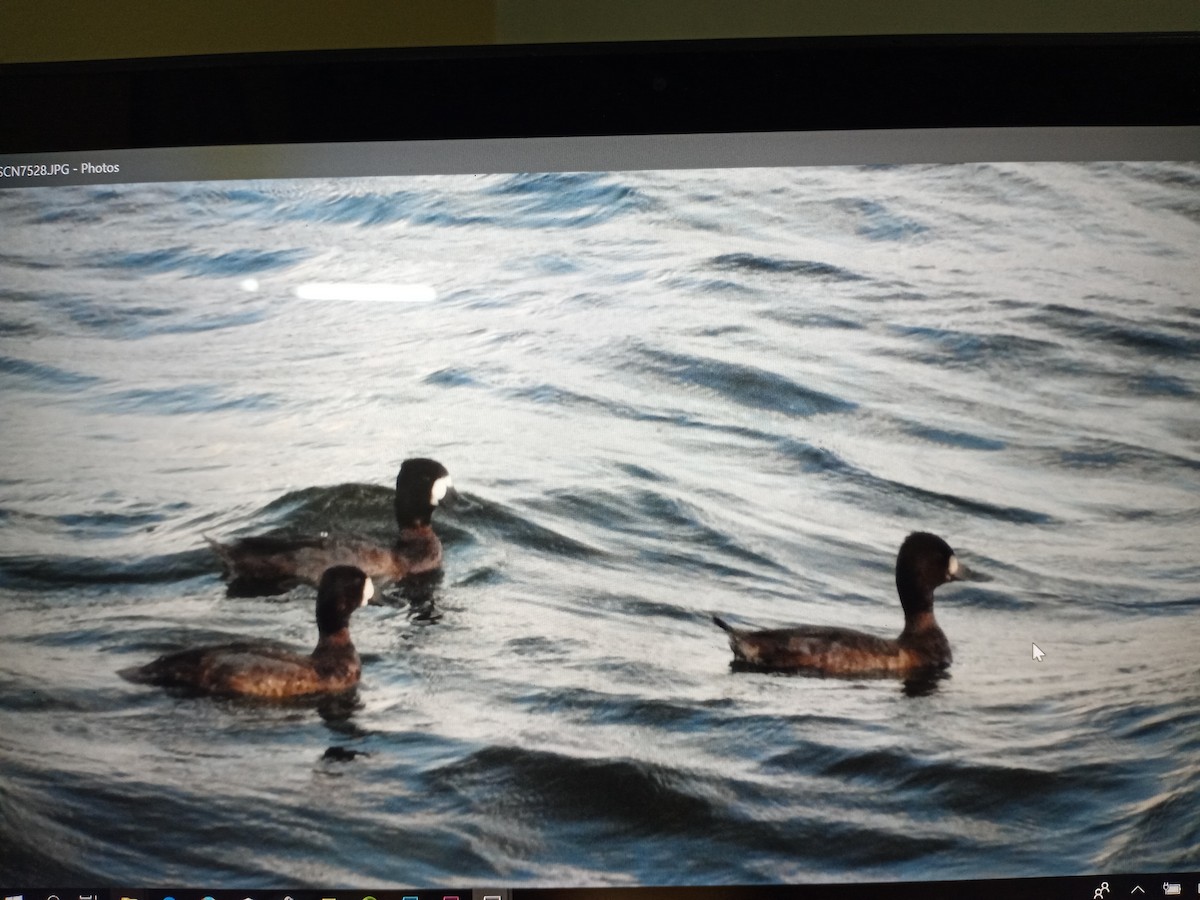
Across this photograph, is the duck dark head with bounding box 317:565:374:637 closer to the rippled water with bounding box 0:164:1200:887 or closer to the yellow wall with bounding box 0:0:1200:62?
the rippled water with bounding box 0:164:1200:887

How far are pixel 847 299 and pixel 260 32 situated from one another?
835 mm

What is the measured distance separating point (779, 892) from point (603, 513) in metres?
0.34

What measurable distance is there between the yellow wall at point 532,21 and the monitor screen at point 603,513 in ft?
1.50

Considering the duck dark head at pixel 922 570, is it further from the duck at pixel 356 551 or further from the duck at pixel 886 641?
the duck at pixel 356 551

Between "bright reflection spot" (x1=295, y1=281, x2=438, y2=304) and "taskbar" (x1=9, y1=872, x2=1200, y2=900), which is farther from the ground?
"bright reflection spot" (x1=295, y1=281, x2=438, y2=304)

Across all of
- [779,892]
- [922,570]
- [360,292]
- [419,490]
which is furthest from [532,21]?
[779,892]

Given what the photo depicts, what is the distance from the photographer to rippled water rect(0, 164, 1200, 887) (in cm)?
88

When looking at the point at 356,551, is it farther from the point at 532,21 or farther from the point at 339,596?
the point at 532,21

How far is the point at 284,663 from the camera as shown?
87cm

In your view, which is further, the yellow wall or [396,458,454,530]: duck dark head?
the yellow wall

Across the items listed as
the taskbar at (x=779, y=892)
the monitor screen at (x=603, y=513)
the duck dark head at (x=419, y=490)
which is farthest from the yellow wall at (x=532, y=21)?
the taskbar at (x=779, y=892)

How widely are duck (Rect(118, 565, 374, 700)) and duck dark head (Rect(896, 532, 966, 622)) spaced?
428 millimetres

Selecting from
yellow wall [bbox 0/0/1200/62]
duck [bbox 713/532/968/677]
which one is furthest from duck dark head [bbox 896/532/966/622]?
yellow wall [bbox 0/0/1200/62]

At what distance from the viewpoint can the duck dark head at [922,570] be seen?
85cm
